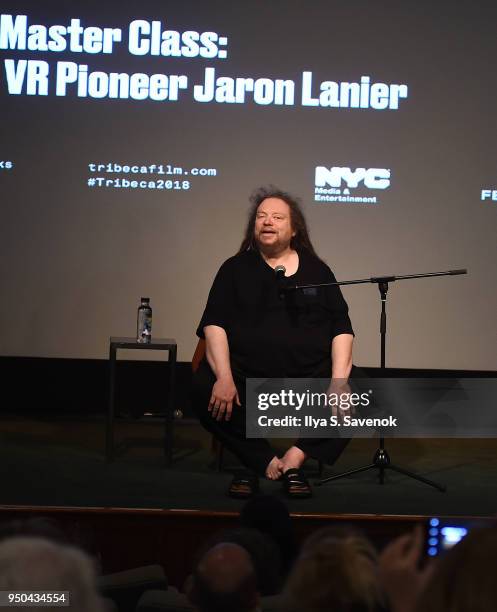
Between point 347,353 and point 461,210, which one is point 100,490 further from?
point 461,210

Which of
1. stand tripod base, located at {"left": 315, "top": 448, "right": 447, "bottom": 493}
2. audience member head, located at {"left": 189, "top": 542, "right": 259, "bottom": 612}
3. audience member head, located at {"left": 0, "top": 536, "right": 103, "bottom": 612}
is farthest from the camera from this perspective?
stand tripod base, located at {"left": 315, "top": 448, "right": 447, "bottom": 493}

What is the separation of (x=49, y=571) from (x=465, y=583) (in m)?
0.44

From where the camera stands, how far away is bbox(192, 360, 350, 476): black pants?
11.8ft

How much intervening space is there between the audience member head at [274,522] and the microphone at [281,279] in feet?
5.37

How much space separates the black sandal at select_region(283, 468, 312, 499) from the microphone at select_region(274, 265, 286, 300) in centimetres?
69

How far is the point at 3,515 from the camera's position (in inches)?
108

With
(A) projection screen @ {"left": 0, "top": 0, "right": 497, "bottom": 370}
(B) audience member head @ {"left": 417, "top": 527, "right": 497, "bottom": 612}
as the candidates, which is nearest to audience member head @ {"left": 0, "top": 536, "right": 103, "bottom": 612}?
(B) audience member head @ {"left": 417, "top": 527, "right": 497, "bottom": 612}

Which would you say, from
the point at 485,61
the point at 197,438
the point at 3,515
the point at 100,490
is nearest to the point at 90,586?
the point at 3,515

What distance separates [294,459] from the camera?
11.6 ft

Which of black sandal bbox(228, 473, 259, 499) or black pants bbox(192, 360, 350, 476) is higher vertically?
black pants bbox(192, 360, 350, 476)

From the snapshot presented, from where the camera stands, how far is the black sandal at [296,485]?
134 inches

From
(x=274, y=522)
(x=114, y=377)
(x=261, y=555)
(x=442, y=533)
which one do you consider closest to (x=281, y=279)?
(x=114, y=377)

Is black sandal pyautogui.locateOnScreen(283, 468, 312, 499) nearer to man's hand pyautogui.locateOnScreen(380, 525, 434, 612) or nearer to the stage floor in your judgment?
the stage floor

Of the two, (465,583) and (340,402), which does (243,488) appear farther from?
(465,583)
